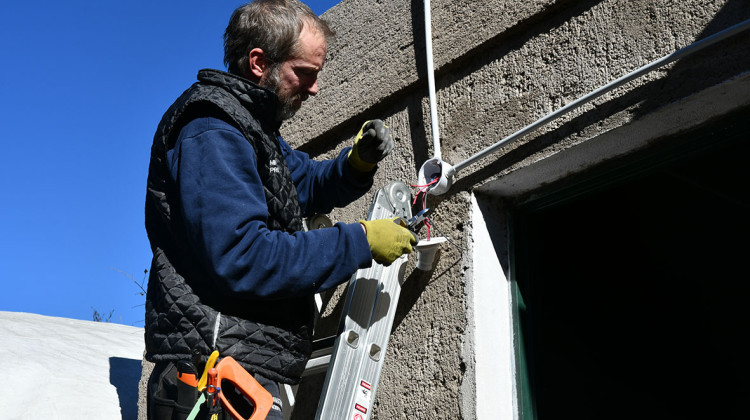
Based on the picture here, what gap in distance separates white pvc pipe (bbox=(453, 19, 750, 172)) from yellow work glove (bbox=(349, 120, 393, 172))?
0.26m

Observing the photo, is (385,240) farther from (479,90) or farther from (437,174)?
(479,90)

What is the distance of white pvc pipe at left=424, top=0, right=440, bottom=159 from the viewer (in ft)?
8.15

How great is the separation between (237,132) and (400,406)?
1.08 m

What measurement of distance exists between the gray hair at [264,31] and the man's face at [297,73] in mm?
23

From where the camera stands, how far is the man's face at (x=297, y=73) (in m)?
2.37

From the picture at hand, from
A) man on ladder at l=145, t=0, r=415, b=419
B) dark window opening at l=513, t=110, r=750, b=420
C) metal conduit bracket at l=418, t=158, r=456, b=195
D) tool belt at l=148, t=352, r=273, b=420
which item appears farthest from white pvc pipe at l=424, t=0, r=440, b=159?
tool belt at l=148, t=352, r=273, b=420

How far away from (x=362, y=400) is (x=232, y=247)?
645 mm

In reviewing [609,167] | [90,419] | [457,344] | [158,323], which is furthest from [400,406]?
[90,419]

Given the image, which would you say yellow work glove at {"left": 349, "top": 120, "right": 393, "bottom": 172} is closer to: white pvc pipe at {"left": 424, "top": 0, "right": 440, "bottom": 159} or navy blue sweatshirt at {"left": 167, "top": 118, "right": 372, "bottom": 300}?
white pvc pipe at {"left": 424, "top": 0, "right": 440, "bottom": 159}

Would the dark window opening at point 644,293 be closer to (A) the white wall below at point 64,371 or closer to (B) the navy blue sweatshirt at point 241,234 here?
(B) the navy blue sweatshirt at point 241,234

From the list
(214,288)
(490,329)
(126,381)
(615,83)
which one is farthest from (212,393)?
(126,381)

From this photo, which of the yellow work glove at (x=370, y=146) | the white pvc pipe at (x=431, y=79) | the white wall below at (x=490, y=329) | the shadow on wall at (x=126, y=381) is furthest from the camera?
the shadow on wall at (x=126, y=381)

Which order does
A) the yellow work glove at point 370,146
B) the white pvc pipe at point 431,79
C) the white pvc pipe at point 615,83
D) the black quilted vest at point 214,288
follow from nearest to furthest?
1. the white pvc pipe at point 615,83
2. the black quilted vest at point 214,288
3. the yellow work glove at point 370,146
4. the white pvc pipe at point 431,79

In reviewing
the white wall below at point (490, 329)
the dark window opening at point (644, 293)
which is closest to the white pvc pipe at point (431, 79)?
the white wall below at point (490, 329)
